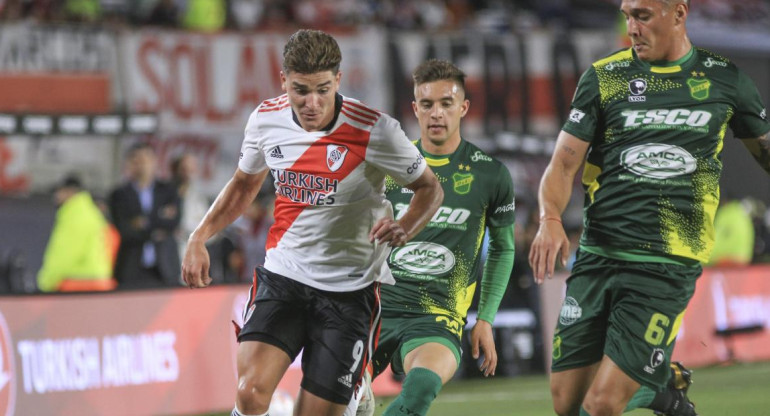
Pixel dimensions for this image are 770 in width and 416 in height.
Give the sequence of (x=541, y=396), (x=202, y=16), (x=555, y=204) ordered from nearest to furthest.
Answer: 1. (x=555, y=204)
2. (x=541, y=396)
3. (x=202, y=16)

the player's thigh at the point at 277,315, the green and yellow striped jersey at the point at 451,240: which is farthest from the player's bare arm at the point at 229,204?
the green and yellow striped jersey at the point at 451,240

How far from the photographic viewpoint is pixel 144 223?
12297 millimetres

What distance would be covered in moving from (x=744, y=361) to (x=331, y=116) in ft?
35.2

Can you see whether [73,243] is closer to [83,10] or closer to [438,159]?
[83,10]

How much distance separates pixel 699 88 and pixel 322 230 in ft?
6.64

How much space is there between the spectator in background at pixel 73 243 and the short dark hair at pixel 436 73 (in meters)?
5.98

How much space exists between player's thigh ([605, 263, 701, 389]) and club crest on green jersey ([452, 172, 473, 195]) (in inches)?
50.3

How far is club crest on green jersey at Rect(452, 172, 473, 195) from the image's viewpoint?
7.08m

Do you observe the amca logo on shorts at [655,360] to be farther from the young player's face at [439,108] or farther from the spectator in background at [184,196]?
the spectator in background at [184,196]

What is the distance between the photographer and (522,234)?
1582 centimetres

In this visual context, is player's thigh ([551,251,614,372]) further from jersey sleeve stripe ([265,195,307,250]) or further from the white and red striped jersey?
jersey sleeve stripe ([265,195,307,250])

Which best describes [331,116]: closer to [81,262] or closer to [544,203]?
[544,203]

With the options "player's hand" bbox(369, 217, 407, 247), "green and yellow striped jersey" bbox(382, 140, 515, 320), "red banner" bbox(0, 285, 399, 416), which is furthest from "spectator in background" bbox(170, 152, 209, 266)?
"player's hand" bbox(369, 217, 407, 247)

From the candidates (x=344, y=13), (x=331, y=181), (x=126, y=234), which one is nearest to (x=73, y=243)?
(x=126, y=234)
